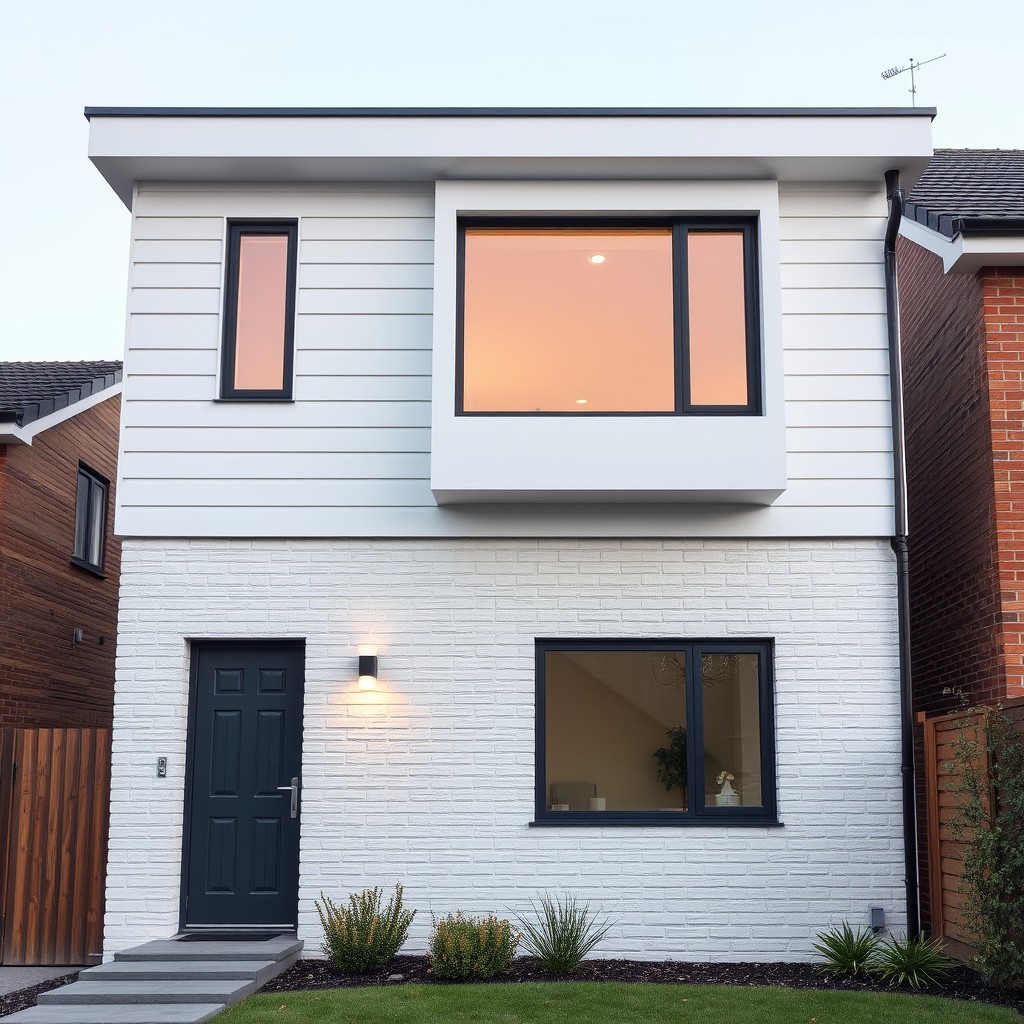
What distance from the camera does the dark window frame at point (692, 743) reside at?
8367 mm

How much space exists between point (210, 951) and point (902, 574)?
570 cm

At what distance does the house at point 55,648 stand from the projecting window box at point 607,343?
3.97m

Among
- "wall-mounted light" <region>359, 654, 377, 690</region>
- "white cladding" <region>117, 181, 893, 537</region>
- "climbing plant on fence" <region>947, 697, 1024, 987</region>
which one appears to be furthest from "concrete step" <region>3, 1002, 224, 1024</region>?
"climbing plant on fence" <region>947, 697, 1024, 987</region>

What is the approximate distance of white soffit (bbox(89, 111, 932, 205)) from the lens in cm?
869

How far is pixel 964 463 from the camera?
903 cm

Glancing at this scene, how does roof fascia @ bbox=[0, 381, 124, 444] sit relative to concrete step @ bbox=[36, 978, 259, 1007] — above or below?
above

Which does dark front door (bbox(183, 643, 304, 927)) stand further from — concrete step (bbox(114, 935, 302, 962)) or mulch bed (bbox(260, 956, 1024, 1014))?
mulch bed (bbox(260, 956, 1024, 1014))

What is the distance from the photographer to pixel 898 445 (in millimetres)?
8680

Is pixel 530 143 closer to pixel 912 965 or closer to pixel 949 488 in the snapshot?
pixel 949 488

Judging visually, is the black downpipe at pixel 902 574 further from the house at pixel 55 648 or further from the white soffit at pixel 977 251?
the house at pixel 55 648

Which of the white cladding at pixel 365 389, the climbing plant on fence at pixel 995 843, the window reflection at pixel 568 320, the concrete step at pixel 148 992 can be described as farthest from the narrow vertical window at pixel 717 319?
the concrete step at pixel 148 992

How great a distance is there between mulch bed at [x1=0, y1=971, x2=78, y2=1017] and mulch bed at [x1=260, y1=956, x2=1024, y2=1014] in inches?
62.7
